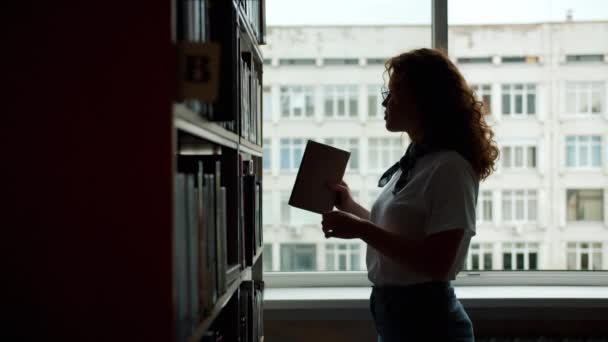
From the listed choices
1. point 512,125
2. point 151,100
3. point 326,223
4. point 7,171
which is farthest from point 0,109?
point 512,125

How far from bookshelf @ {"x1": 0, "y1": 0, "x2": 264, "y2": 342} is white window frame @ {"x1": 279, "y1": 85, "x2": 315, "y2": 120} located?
6.96 ft

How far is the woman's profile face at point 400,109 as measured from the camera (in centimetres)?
176

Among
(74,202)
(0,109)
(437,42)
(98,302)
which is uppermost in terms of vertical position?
(437,42)

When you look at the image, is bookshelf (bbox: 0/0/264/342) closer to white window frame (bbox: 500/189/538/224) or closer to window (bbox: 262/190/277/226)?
window (bbox: 262/190/277/226)

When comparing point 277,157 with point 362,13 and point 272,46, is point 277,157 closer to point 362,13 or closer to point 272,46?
point 272,46

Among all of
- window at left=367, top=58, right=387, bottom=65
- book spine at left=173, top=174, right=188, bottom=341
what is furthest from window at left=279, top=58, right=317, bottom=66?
book spine at left=173, top=174, right=188, bottom=341

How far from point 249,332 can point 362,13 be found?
5.65 feet

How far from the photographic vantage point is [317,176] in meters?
1.96

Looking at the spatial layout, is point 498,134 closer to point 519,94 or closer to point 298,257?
point 519,94

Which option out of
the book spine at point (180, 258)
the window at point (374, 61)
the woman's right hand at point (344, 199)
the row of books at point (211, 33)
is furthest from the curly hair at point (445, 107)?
the window at point (374, 61)

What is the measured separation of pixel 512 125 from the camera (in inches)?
117

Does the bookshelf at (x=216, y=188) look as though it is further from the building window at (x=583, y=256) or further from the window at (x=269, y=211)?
the building window at (x=583, y=256)

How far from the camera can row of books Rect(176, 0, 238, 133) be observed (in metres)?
0.99

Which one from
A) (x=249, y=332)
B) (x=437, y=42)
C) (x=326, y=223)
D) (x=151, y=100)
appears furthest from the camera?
(x=437, y=42)
